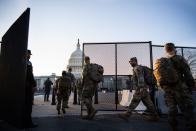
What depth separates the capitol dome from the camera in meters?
101

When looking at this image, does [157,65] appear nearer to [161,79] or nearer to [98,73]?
[161,79]

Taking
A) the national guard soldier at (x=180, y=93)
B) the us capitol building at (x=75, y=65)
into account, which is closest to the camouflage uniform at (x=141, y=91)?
the national guard soldier at (x=180, y=93)

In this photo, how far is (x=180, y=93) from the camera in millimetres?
5074

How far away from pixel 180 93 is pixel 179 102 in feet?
0.65

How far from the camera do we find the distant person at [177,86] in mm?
4992

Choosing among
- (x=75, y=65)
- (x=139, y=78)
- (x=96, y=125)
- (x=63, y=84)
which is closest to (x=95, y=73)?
(x=139, y=78)

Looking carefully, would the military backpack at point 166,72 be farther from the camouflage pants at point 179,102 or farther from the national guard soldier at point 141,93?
the national guard soldier at point 141,93

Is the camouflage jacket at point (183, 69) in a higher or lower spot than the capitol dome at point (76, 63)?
lower

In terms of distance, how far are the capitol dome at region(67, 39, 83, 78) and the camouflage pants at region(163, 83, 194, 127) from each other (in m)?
92.1

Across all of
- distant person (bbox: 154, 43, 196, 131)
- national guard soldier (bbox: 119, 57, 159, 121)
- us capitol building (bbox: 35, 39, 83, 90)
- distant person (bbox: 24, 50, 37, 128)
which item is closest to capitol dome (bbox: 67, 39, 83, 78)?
us capitol building (bbox: 35, 39, 83, 90)

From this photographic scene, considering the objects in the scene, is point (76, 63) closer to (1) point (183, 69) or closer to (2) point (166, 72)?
(2) point (166, 72)

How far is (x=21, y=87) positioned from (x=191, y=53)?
7308 mm

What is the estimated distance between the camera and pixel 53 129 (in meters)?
5.69

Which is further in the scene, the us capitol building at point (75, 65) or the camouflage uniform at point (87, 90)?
the us capitol building at point (75, 65)
